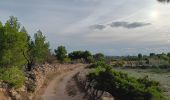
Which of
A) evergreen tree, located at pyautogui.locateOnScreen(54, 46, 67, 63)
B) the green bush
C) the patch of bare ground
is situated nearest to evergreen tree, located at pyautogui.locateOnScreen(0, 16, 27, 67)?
the green bush

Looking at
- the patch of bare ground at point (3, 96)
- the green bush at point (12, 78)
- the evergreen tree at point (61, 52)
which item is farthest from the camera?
the evergreen tree at point (61, 52)

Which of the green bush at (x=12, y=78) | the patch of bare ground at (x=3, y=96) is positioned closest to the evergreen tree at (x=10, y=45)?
the green bush at (x=12, y=78)

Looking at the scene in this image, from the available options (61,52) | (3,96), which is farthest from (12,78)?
(61,52)

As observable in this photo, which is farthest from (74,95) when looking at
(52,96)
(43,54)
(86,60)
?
(86,60)

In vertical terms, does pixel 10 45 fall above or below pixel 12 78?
above

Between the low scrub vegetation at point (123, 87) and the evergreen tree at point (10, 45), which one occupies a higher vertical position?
the evergreen tree at point (10, 45)

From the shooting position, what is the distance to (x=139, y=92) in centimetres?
3644

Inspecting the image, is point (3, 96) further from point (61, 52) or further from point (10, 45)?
point (61, 52)

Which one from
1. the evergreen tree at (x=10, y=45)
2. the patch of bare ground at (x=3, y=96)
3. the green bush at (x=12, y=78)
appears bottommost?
the patch of bare ground at (x=3, y=96)

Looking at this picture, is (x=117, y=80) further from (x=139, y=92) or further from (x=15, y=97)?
(x=15, y=97)

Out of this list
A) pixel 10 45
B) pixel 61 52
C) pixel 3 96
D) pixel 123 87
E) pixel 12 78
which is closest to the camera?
pixel 3 96

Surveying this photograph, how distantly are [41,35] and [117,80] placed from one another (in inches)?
1835

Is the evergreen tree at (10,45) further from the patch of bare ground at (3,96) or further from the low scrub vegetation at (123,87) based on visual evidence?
the patch of bare ground at (3,96)

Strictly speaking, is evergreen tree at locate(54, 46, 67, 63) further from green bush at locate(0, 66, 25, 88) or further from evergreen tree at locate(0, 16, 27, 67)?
green bush at locate(0, 66, 25, 88)
